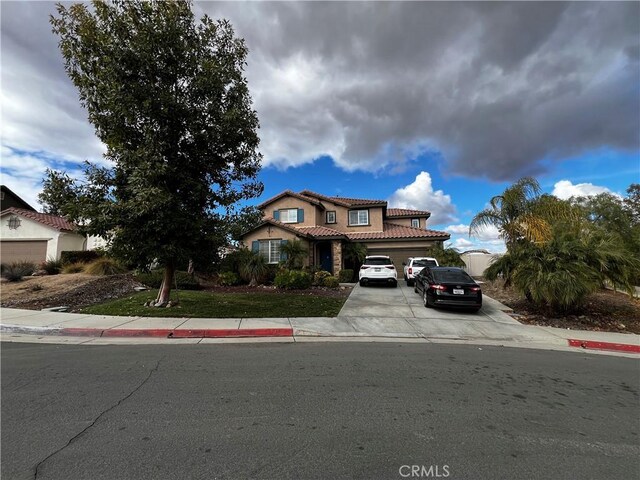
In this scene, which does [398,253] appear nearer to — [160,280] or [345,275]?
[345,275]

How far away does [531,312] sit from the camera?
12188mm

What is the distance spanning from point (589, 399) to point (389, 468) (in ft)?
12.0

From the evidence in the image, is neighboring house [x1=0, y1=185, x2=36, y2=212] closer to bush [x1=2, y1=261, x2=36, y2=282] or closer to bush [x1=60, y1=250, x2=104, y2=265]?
bush [x1=60, y1=250, x2=104, y2=265]

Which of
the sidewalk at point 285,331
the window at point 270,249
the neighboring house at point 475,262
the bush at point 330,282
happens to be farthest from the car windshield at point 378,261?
the neighboring house at point 475,262

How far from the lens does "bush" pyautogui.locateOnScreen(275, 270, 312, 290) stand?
57.2ft

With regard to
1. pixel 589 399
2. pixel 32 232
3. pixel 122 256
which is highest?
pixel 32 232

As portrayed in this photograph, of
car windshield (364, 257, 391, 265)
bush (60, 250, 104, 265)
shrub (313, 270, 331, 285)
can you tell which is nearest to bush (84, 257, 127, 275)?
bush (60, 250, 104, 265)

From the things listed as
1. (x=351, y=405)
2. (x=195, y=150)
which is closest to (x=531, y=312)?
(x=351, y=405)

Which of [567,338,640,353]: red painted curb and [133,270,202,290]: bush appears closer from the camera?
[567,338,640,353]: red painted curb

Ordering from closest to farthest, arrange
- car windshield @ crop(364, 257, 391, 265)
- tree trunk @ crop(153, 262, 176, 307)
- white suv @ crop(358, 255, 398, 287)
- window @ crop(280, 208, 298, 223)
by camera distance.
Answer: tree trunk @ crop(153, 262, 176, 307), white suv @ crop(358, 255, 398, 287), car windshield @ crop(364, 257, 391, 265), window @ crop(280, 208, 298, 223)

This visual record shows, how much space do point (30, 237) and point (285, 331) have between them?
24.8 metres

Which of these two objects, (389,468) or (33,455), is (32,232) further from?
(389,468)

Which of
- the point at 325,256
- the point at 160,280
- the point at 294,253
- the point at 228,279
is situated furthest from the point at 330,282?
the point at 160,280

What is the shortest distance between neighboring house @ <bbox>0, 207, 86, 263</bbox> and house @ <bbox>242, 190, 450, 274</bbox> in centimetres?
1325
